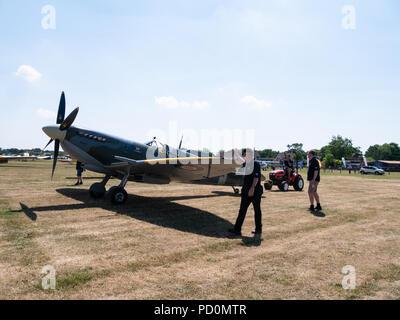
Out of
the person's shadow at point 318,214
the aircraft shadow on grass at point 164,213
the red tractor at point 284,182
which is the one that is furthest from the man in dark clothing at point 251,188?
the red tractor at point 284,182

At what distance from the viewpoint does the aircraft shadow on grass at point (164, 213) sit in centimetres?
640

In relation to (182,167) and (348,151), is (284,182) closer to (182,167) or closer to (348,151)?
(182,167)

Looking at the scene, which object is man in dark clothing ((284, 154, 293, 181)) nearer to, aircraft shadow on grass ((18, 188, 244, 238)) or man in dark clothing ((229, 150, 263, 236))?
aircraft shadow on grass ((18, 188, 244, 238))

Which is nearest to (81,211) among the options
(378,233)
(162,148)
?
(162,148)

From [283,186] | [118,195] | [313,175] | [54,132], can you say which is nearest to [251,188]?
[313,175]

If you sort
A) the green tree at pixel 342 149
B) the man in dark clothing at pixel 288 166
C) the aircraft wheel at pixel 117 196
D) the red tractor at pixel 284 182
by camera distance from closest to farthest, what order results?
the aircraft wheel at pixel 117 196, the red tractor at pixel 284 182, the man in dark clothing at pixel 288 166, the green tree at pixel 342 149

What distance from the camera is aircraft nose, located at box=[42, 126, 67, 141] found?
9164 millimetres

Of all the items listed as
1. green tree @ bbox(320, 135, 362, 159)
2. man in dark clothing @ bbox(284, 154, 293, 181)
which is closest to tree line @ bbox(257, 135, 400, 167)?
green tree @ bbox(320, 135, 362, 159)

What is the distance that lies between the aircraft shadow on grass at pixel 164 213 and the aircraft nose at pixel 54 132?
7.95 feet

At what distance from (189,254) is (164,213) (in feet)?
11.7

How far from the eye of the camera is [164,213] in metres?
8.02

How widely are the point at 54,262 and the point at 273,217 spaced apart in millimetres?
5775

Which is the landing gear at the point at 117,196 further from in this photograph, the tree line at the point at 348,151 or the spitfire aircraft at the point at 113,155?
the tree line at the point at 348,151
